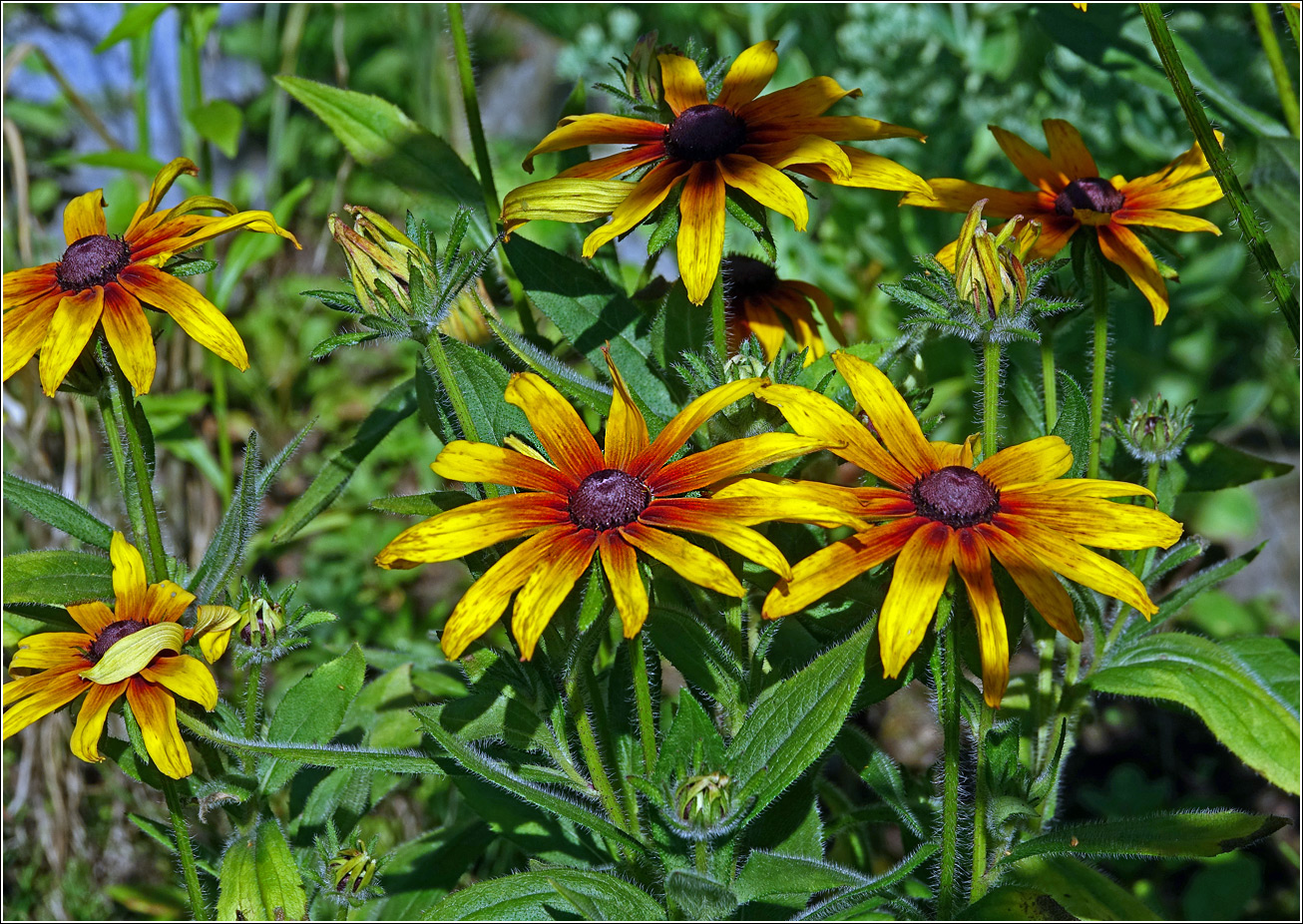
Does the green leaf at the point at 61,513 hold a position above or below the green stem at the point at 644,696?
above

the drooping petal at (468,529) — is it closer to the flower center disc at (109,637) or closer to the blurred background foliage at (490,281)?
the flower center disc at (109,637)

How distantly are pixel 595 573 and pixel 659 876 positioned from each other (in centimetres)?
46

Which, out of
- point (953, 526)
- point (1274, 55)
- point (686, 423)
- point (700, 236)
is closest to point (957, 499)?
point (953, 526)

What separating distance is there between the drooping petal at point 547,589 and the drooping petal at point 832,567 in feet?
0.55

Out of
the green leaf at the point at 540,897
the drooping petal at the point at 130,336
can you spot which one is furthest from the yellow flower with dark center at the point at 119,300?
the green leaf at the point at 540,897

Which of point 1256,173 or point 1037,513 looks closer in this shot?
point 1037,513

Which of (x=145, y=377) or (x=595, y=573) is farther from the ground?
(x=145, y=377)

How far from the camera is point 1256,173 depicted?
6.40ft

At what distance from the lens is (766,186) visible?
113 cm

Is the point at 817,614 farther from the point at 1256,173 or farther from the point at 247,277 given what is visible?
the point at 247,277

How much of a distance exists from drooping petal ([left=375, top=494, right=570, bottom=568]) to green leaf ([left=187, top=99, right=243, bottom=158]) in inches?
54.0

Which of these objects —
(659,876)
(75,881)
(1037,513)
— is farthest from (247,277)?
(1037,513)

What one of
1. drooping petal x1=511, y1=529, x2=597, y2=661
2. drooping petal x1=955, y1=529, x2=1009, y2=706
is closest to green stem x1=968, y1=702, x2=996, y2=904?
drooping petal x1=955, y1=529, x2=1009, y2=706

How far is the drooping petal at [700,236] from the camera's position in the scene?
1.11 m
